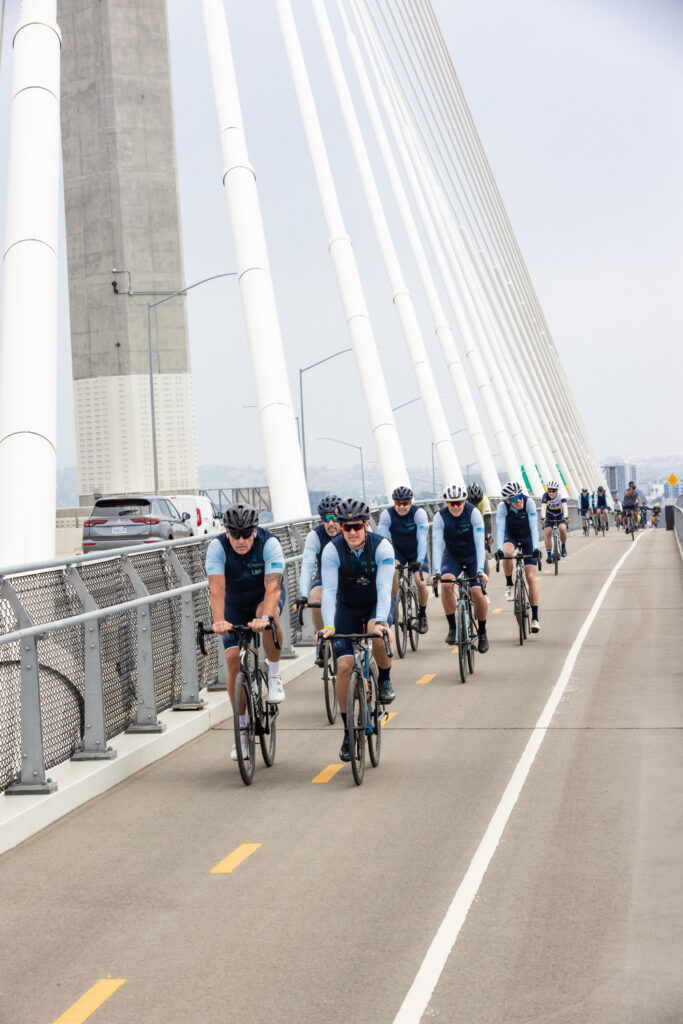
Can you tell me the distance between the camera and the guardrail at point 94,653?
8.62 metres

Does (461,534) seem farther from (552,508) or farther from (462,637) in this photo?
(552,508)

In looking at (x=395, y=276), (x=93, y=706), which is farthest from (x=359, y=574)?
(x=395, y=276)

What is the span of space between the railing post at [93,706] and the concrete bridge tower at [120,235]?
4440 cm

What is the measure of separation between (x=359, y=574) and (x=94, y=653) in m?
2.04

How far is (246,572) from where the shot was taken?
9.71m

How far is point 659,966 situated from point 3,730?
4721mm

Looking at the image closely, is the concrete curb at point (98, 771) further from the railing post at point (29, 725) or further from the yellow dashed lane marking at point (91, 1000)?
the yellow dashed lane marking at point (91, 1000)

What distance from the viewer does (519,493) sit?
18.6 metres

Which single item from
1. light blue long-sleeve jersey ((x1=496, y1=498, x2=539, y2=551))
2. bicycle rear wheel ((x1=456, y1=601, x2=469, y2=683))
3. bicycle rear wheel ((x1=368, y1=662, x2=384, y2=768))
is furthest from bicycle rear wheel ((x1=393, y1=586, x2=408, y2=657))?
bicycle rear wheel ((x1=368, y1=662, x2=384, y2=768))

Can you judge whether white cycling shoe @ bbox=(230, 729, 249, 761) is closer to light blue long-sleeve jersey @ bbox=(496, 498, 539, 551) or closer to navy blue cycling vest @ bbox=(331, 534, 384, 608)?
navy blue cycling vest @ bbox=(331, 534, 384, 608)


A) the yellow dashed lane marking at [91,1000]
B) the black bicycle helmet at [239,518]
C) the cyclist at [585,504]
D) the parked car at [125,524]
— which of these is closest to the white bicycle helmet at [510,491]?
the black bicycle helmet at [239,518]

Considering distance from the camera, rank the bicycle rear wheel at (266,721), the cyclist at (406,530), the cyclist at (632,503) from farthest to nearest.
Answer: the cyclist at (632,503) → the cyclist at (406,530) → the bicycle rear wheel at (266,721)

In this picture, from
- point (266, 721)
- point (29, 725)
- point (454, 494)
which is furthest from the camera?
point (454, 494)

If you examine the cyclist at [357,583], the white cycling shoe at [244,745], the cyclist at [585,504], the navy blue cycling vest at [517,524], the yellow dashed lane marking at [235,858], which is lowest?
the yellow dashed lane marking at [235,858]
